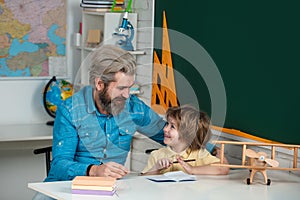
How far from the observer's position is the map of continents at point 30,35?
472 centimetres

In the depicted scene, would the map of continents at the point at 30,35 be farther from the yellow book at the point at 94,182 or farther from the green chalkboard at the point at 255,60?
the yellow book at the point at 94,182

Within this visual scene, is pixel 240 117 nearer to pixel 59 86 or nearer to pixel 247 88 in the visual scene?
pixel 247 88

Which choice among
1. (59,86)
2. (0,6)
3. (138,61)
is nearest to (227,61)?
(138,61)

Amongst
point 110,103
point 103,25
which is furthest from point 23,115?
point 110,103

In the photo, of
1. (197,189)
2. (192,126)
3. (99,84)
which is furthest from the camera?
(192,126)

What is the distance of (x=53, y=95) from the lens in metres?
4.72

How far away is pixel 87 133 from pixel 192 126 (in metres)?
0.50

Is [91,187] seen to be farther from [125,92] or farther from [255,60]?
[255,60]

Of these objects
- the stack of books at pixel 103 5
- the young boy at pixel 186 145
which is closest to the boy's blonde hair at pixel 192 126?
the young boy at pixel 186 145

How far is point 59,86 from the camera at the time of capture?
15.6 ft

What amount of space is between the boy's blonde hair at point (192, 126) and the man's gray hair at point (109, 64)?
1.07 ft

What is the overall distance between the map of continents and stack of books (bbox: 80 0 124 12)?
12.0 inches

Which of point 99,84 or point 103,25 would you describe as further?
point 103,25

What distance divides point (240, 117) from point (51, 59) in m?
1.75
